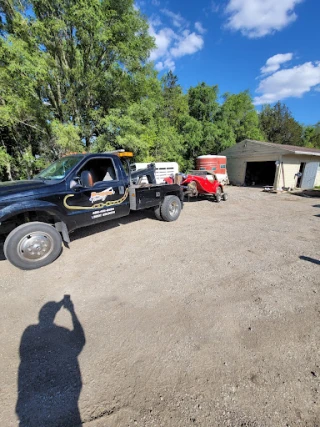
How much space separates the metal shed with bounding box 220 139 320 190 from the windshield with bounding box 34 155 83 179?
15.3 meters

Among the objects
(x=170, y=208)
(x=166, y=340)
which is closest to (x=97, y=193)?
(x=170, y=208)

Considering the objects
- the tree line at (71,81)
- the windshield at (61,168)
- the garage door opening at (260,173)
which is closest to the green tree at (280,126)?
→ the garage door opening at (260,173)

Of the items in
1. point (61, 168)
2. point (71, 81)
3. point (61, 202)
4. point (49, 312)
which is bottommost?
point (49, 312)

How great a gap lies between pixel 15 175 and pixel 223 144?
19.3m

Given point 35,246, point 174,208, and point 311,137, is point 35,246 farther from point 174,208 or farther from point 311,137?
point 311,137

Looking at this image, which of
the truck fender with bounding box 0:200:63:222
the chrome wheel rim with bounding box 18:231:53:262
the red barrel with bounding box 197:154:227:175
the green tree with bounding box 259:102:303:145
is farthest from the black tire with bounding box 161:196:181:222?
the green tree with bounding box 259:102:303:145

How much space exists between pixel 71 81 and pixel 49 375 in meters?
13.2

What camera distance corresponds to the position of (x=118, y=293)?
302cm

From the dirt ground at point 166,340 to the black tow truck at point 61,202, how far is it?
1.68ft

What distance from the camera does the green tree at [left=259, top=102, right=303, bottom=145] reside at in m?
32.4

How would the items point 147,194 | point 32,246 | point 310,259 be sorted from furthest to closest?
1. point 147,194
2. point 310,259
3. point 32,246

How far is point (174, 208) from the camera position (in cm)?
669

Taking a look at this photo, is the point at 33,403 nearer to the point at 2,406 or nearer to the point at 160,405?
the point at 2,406

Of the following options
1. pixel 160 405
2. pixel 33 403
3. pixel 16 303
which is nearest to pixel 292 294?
pixel 160 405
